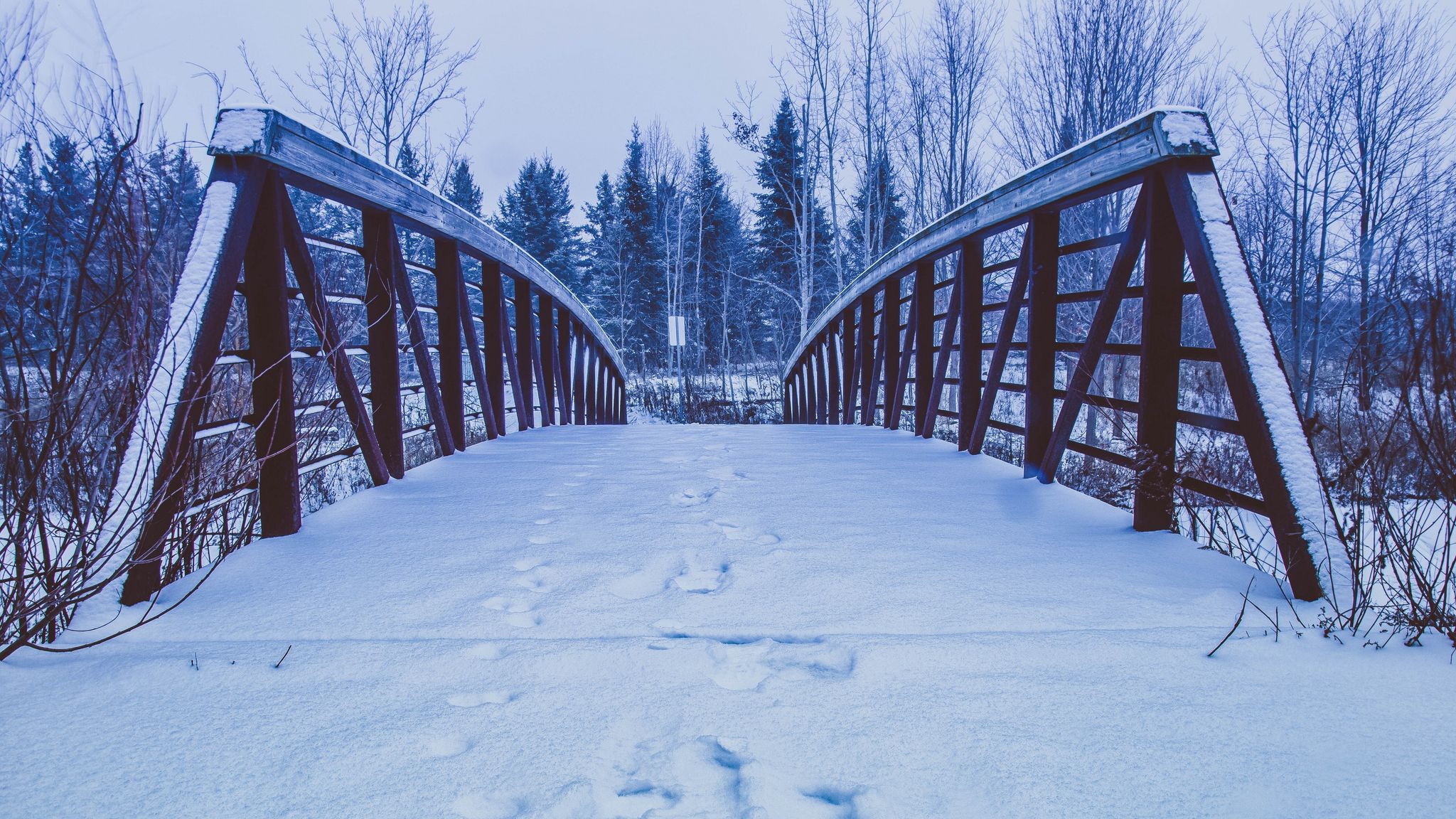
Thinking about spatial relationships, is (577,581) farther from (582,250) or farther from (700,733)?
(582,250)

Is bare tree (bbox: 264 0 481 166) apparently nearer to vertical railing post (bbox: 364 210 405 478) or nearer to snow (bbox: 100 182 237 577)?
vertical railing post (bbox: 364 210 405 478)

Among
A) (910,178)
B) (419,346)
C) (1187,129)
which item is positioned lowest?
(419,346)

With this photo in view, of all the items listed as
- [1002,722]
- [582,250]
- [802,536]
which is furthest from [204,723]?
[582,250]

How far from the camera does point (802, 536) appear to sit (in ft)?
6.48

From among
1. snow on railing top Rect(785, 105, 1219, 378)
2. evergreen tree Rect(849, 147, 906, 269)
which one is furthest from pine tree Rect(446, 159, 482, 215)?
snow on railing top Rect(785, 105, 1219, 378)

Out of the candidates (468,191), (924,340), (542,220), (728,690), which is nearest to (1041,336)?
(924,340)

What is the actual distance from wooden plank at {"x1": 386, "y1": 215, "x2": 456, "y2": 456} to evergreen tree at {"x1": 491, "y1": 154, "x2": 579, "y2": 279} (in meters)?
23.5

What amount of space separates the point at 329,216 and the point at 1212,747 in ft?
69.5

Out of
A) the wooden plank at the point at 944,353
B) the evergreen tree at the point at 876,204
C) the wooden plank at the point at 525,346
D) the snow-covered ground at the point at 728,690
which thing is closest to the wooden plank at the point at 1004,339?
the wooden plank at the point at 944,353

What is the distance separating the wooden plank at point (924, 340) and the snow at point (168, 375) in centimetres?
Answer: 326

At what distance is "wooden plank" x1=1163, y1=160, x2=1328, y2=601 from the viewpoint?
147cm

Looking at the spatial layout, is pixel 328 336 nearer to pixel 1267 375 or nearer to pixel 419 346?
pixel 419 346

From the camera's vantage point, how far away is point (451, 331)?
329 cm

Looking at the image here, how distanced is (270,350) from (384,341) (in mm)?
806
